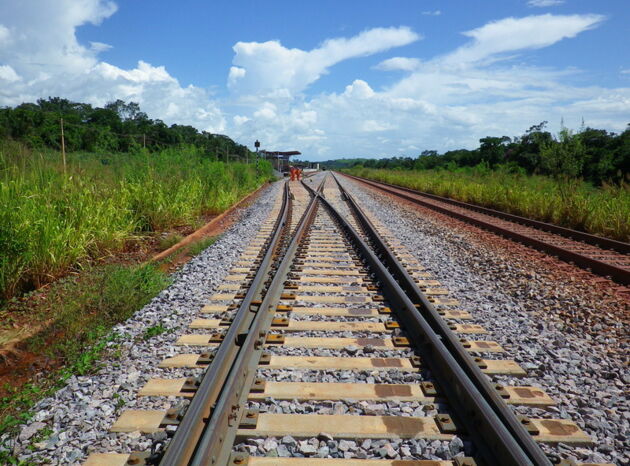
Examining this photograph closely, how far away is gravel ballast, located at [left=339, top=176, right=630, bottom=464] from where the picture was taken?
240cm

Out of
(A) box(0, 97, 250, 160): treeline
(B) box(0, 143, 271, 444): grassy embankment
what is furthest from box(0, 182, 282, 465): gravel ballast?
(A) box(0, 97, 250, 160): treeline

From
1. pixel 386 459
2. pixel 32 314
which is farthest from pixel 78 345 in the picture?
pixel 386 459

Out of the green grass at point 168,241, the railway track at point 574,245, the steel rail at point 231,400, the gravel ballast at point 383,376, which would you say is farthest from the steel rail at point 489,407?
the green grass at point 168,241

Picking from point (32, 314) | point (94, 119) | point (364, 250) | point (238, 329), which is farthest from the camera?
point (94, 119)

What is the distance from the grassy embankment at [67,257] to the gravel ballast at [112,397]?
126 mm

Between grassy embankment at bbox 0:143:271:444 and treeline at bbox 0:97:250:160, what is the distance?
143 cm

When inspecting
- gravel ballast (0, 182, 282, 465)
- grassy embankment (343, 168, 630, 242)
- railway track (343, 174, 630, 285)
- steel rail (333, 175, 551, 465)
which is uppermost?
grassy embankment (343, 168, 630, 242)

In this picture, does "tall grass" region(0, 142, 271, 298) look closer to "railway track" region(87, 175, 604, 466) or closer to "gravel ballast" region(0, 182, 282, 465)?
"gravel ballast" region(0, 182, 282, 465)

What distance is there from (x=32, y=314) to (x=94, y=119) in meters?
61.4

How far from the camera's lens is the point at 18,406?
101 inches

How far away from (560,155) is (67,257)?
18156 millimetres

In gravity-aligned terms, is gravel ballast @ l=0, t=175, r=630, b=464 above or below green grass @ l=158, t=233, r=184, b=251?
below

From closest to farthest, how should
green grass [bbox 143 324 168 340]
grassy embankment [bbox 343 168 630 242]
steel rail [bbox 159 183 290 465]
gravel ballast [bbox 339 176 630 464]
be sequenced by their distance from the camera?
steel rail [bbox 159 183 290 465]
gravel ballast [bbox 339 176 630 464]
green grass [bbox 143 324 168 340]
grassy embankment [bbox 343 168 630 242]

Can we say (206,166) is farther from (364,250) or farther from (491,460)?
(491,460)
